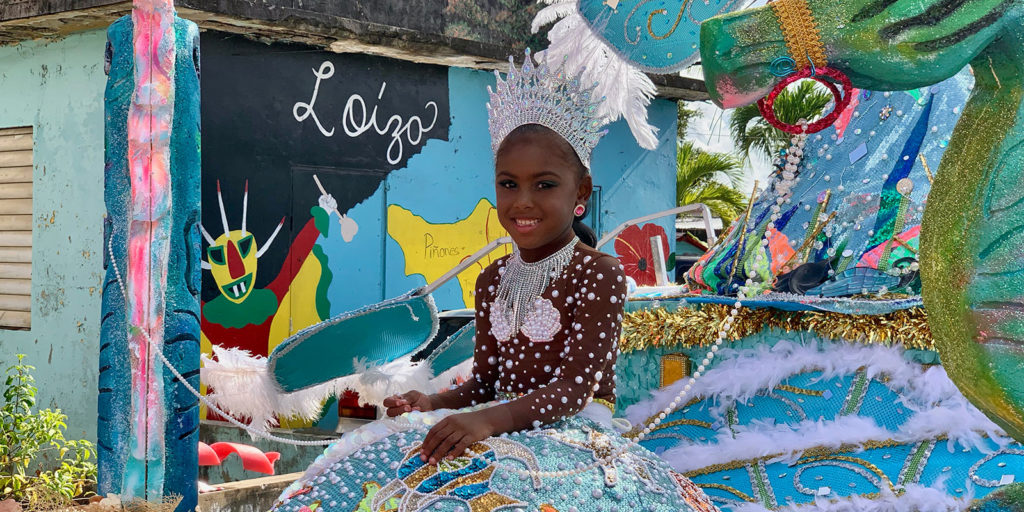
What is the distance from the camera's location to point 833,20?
1.63 meters

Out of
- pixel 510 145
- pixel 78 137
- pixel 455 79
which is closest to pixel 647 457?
pixel 510 145

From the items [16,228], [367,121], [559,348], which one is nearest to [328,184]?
[367,121]

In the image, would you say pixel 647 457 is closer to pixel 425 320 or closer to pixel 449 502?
pixel 449 502

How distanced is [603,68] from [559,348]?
5.00ft

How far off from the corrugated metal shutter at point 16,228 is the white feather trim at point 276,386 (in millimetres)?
4029

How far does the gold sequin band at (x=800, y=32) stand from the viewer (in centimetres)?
163

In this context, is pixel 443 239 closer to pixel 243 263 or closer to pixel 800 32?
pixel 243 263

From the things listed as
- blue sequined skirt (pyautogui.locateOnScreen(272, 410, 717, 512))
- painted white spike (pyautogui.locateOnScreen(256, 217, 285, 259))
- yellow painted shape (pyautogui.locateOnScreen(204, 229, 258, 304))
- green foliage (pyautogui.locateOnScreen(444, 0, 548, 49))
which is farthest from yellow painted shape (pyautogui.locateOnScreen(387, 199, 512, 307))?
blue sequined skirt (pyautogui.locateOnScreen(272, 410, 717, 512))

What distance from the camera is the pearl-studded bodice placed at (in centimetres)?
246

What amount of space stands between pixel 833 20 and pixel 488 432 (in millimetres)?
1175

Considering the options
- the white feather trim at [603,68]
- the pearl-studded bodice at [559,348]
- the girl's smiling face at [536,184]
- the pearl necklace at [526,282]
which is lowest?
the pearl-studded bodice at [559,348]

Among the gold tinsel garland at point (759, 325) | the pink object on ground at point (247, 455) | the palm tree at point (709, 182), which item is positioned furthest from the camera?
the palm tree at point (709, 182)

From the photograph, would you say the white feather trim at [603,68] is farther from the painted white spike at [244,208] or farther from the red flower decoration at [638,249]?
the red flower decoration at [638,249]

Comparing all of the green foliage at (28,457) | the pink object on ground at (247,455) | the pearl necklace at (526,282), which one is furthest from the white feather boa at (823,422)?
the green foliage at (28,457)
